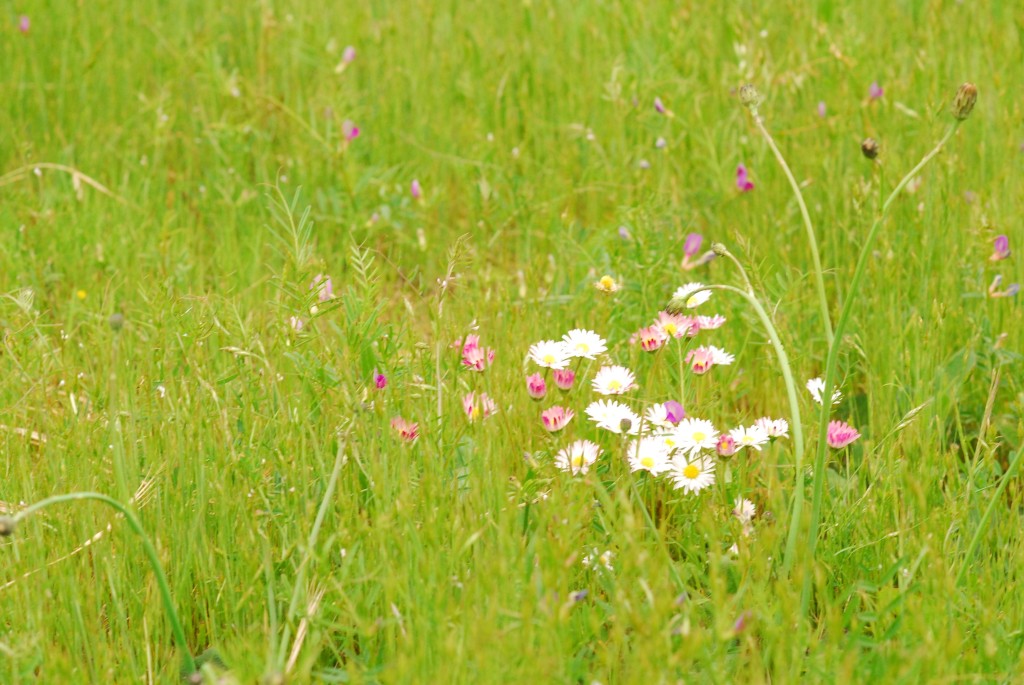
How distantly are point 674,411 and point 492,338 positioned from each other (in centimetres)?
60

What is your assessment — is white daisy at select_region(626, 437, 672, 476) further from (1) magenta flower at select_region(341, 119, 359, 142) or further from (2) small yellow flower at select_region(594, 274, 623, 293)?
(1) magenta flower at select_region(341, 119, 359, 142)

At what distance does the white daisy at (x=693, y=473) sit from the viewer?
1.95 meters

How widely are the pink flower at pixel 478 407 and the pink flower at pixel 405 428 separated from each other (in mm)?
98

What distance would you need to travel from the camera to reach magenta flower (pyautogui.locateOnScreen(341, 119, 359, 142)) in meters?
3.55

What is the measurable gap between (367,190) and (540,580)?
218cm

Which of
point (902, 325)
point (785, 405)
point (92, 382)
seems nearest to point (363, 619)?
point (92, 382)

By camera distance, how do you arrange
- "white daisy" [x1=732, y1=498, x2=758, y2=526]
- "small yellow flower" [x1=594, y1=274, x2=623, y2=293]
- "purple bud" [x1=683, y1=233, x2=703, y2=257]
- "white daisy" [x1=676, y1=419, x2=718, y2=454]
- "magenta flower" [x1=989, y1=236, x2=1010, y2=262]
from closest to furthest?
1. "white daisy" [x1=732, y1=498, x2=758, y2=526]
2. "white daisy" [x1=676, y1=419, x2=718, y2=454]
3. "small yellow flower" [x1=594, y1=274, x2=623, y2=293]
4. "magenta flower" [x1=989, y1=236, x2=1010, y2=262]
5. "purple bud" [x1=683, y1=233, x2=703, y2=257]

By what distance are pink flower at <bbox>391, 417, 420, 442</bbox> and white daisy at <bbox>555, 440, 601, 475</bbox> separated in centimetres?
25

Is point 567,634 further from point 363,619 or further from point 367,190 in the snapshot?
point 367,190

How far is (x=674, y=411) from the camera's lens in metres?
2.10

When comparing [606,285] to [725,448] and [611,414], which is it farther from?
[725,448]

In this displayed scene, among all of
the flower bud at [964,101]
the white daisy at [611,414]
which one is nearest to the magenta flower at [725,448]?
the white daisy at [611,414]

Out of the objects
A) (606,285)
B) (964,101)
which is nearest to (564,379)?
(606,285)

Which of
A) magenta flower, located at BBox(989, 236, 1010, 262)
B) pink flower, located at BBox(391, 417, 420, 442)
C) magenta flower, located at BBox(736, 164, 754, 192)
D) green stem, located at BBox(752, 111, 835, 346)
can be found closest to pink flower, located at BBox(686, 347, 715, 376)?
green stem, located at BBox(752, 111, 835, 346)
